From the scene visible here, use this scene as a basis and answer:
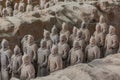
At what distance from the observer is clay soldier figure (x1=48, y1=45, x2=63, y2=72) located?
6744mm

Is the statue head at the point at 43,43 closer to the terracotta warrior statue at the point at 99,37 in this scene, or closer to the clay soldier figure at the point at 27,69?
the clay soldier figure at the point at 27,69

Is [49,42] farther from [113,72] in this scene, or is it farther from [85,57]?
[113,72]

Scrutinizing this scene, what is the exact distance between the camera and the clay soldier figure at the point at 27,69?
6.38 m

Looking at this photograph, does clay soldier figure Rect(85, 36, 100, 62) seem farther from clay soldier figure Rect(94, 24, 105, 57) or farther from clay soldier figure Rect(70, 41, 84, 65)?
clay soldier figure Rect(94, 24, 105, 57)

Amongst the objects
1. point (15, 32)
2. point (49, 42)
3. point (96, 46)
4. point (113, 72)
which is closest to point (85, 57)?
point (96, 46)

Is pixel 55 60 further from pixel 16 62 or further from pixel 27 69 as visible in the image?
pixel 16 62

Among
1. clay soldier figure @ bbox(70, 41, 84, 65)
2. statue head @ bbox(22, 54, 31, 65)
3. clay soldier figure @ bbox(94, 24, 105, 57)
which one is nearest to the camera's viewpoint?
statue head @ bbox(22, 54, 31, 65)

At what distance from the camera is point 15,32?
8781 mm

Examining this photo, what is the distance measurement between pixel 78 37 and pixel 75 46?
1.83 ft

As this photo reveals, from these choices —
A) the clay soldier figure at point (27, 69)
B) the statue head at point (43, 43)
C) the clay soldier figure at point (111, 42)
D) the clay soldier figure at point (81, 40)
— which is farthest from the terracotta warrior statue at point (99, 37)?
the clay soldier figure at point (27, 69)

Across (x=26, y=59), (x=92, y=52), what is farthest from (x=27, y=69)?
(x=92, y=52)

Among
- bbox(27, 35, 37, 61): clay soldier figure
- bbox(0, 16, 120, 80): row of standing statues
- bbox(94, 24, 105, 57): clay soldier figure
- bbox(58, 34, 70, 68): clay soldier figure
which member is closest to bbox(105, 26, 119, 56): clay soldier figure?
bbox(0, 16, 120, 80): row of standing statues

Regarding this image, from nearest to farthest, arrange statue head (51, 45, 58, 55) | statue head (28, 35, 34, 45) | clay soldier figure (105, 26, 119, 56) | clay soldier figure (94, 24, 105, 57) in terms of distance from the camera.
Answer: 1. statue head (51, 45, 58, 55)
2. statue head (28, 35, 34, 45)
3. clay soldier figure (105, 26, 119, 56)
4. clay soldier figure (94, 24, 105, 57)

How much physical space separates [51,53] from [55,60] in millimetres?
185
